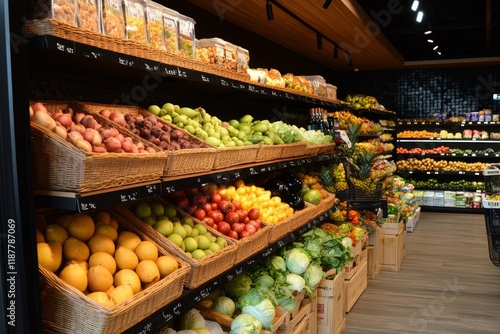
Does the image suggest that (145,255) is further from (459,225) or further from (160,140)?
(459,225)

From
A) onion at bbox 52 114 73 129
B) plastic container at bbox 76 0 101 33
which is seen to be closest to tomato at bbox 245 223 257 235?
onion at bbox 52 114 73 129

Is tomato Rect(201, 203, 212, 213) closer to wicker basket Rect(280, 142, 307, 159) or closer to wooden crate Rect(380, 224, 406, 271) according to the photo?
wicker basket Rect(280, 142, 307, 159)

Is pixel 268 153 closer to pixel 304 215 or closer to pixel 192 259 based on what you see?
pixel 304 215

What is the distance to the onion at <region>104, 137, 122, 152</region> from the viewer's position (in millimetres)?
1923

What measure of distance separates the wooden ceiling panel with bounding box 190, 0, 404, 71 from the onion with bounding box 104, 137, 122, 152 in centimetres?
253

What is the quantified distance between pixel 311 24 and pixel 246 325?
4281 millimetres

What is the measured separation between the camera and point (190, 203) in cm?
296

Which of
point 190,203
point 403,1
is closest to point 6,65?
point 190,203

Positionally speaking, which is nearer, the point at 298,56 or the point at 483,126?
the point at 298,56

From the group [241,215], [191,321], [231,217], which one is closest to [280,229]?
[241,215]

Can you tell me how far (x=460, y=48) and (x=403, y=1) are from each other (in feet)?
15.2

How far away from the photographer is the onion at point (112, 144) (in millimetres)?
1923

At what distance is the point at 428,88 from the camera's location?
11406mm

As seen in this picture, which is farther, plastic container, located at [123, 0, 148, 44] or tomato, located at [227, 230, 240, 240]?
tomato, located at [227, 230, 240, 240]
